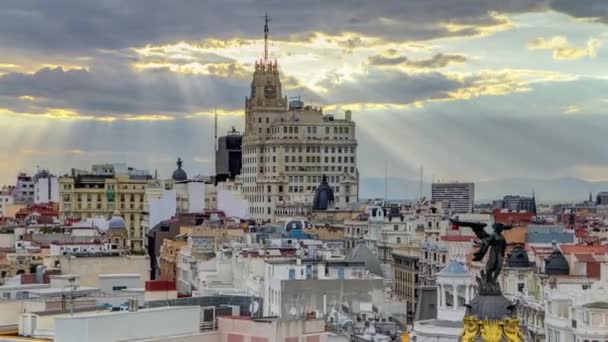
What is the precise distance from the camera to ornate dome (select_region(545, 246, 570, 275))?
78625 mm

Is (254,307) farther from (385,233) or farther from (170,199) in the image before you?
(170,199)

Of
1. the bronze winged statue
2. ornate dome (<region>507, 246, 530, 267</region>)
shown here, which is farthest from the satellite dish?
the bronze winged statue

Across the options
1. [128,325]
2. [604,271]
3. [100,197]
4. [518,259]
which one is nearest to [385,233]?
[518,259]

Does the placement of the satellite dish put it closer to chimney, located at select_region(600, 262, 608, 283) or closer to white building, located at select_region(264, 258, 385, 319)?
white building, located at select_region(264, 258, 385, 319)

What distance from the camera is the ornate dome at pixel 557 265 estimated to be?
78.6 metres

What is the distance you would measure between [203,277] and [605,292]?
3747 centimetres

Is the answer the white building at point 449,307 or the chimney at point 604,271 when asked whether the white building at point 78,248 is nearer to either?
the white building at point 449,307

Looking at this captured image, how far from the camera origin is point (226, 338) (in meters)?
50.2

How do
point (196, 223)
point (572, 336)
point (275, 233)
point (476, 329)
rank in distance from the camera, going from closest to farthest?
point (476, 329) < point (572, 336) < point (275, 233) < point (196, 223)

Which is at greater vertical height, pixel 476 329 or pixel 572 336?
pixel 476 329

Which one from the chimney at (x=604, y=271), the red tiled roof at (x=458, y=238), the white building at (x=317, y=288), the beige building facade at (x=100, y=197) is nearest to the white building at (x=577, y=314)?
the chimney at (x=604, y=271)

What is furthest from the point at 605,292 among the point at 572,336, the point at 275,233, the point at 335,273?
the point at 275,233

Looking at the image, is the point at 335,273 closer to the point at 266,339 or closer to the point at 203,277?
the point at 203,277

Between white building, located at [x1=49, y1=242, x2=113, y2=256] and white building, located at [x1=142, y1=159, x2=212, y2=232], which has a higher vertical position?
white building, located at [x1=142, y1=159, x2=212, y2=232]
